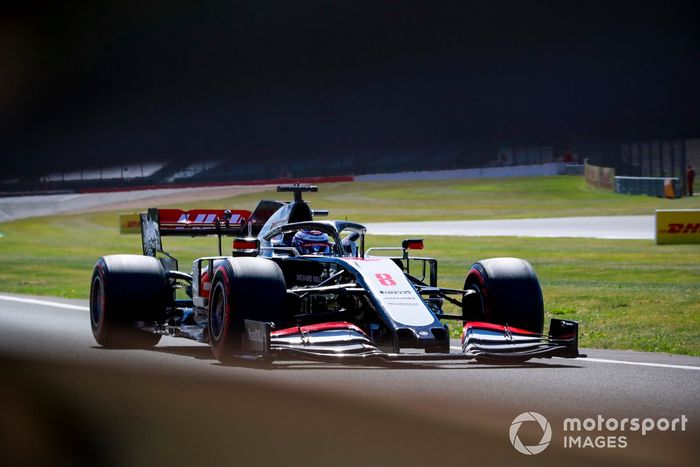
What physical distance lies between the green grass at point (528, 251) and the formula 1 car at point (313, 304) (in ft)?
5.94

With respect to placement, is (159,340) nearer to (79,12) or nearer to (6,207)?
(6,207)

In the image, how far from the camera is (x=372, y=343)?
9062 millimetres

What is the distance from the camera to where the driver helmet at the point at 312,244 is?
36.3ft

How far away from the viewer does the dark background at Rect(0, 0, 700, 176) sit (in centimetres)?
6881

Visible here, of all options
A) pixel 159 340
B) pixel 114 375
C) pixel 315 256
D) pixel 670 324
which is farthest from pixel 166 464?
pixel 670 324

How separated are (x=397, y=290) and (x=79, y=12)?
7537 centimetres

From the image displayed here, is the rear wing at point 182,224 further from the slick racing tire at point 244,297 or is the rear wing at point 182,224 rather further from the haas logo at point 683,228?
the haas logo at point 683,228

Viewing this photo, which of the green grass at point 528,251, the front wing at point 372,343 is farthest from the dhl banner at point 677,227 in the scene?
the front wing at point 372,343

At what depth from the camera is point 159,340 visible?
38.2 feet

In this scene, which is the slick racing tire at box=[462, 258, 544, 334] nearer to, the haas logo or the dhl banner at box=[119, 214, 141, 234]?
the haas logo

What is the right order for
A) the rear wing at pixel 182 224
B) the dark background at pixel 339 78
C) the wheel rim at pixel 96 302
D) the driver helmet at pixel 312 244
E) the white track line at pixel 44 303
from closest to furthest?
1. the driver helmet at pixel 312 244
2. the wheel rim at pixel 96 302
3. the rear wing at pixel 182 224
4. the white track line at pixel 44 303
5. the dark background at pixel 339 78
